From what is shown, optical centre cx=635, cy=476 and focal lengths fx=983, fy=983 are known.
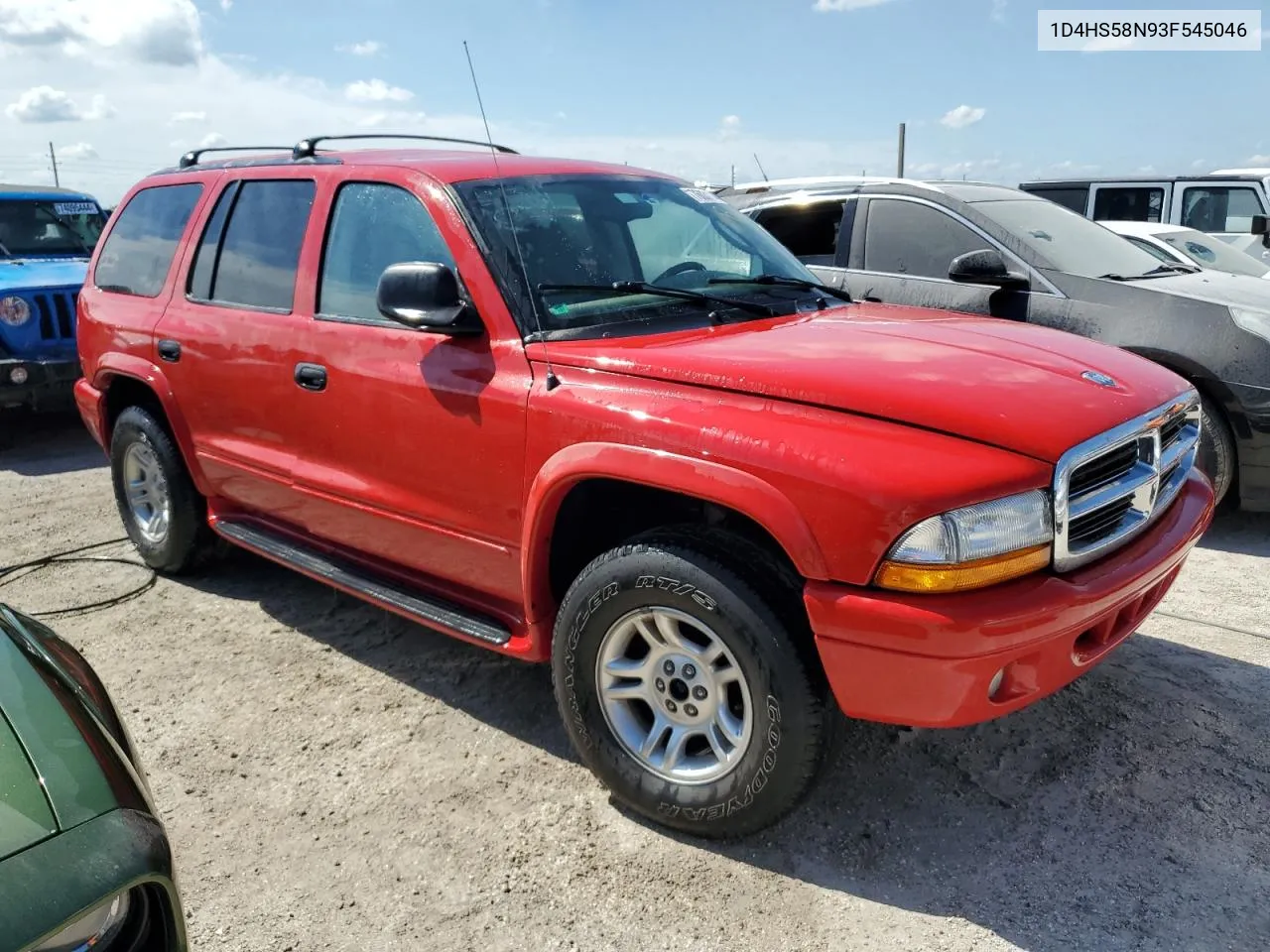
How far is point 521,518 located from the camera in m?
2.92

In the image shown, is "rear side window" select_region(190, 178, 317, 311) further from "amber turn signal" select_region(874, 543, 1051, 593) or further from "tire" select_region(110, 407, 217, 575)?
"amber turn signal" select_region(874, 543, 1051, 593)

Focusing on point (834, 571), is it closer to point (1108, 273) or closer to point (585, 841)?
point (585, 841)

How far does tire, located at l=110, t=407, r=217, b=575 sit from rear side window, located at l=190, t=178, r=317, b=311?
0.77 metres

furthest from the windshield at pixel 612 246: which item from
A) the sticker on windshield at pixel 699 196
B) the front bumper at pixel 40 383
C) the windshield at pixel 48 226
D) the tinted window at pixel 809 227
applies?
the windshield at pixel 48 226

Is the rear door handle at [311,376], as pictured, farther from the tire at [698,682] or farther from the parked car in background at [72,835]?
the parked car in background at [72,835]

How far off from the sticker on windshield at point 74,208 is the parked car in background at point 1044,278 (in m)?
6.27

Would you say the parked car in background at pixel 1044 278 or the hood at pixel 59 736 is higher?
the parked car in background at pixel 1044 278

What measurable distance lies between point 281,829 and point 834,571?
1773 mm

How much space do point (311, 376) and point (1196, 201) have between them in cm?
1099

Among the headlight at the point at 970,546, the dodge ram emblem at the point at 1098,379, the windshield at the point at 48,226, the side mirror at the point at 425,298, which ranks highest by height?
the windshield at the point at 48,226

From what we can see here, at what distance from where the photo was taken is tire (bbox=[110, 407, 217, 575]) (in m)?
4.43

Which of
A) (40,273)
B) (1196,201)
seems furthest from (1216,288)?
(40,273)

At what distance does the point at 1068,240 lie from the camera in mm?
5785

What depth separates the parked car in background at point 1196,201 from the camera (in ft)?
34.8
